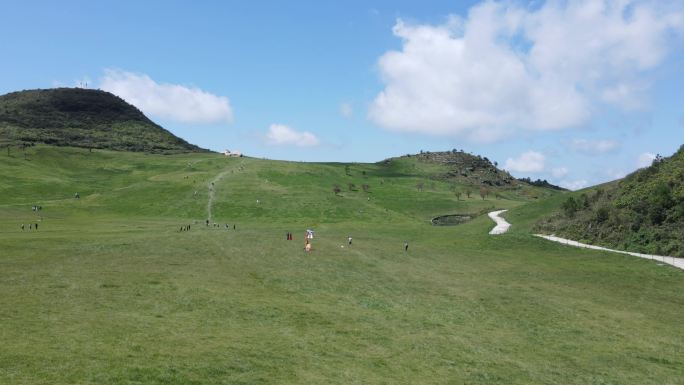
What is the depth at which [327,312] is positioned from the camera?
33031mm

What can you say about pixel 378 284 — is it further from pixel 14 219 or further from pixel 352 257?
pixel 14 219

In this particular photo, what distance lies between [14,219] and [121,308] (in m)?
91.1

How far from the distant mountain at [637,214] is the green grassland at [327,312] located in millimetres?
8939

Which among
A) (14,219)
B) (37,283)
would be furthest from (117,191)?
(37,283)

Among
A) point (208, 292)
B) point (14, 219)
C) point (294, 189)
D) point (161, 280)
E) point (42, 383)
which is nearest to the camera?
point (42, 383)

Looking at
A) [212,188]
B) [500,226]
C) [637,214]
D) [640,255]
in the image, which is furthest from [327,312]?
[212,188]

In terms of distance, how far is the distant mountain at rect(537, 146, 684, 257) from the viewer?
71.6m

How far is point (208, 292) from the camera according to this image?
36.5m

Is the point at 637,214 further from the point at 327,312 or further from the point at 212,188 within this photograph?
the point at 212,188

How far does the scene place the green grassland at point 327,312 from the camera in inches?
866

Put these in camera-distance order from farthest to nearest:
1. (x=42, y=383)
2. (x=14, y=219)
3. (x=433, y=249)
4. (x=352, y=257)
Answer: (x=14, y=219) → (x=433, y=249) → (x=352, y=257) → (x=42, y=383)

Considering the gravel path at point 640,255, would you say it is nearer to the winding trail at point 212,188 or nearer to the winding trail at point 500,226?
the winding trail at point 500,226

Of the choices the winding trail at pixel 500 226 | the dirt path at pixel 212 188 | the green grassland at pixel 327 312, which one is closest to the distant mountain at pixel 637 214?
the winding trail at pixel 500 226

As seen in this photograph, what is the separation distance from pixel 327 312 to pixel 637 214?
65727mm
